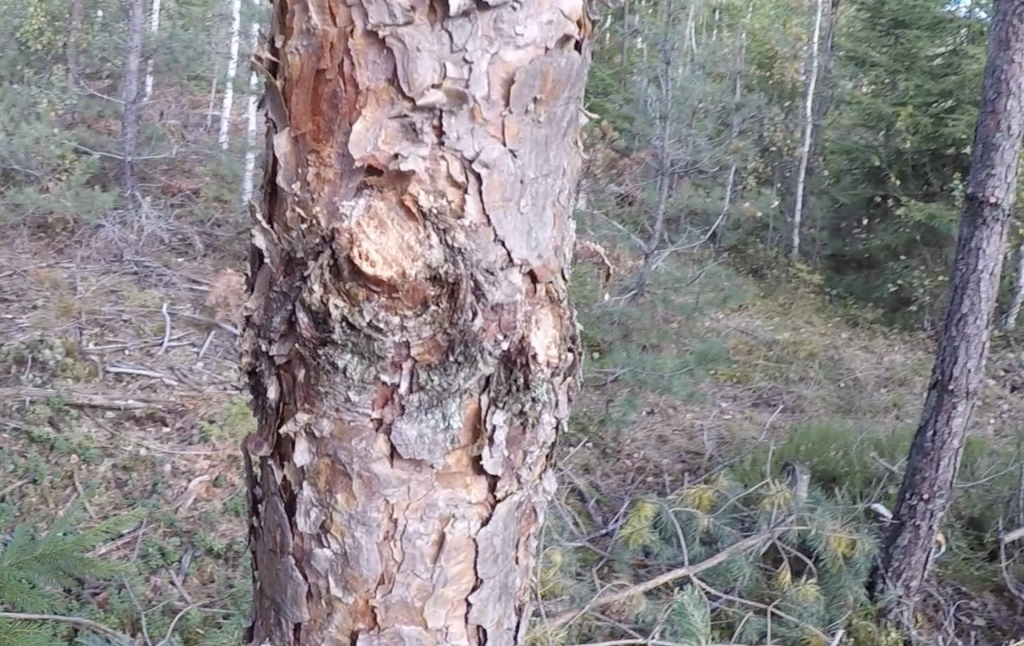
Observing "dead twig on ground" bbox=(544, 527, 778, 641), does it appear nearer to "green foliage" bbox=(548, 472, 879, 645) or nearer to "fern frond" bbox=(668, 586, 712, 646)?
"green foliage" bbox=(548, 472, 879, 645)

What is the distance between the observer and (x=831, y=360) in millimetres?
8844

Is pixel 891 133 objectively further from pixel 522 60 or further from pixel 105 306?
pixel 522 60

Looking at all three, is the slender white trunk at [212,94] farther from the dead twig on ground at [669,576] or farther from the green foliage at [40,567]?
the green foliage at [40,567]

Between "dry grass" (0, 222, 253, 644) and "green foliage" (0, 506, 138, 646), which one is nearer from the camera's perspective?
"green foliage" (0, 506, 138, 646)

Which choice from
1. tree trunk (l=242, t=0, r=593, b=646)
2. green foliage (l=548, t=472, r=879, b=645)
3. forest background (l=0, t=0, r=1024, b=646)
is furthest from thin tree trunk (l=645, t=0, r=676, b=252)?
tree trunk (l=242, t=0, r=593, b=646)

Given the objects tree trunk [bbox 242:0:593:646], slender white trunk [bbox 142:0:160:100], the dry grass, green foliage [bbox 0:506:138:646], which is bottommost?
the dry grass

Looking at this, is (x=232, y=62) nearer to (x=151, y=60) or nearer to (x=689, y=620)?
(x=151, y=60)

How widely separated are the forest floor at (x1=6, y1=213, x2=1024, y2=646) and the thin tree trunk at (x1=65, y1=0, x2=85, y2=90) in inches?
111

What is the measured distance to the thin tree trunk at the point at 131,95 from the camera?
309 inches

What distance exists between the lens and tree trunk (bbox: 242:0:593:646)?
39.3 inches

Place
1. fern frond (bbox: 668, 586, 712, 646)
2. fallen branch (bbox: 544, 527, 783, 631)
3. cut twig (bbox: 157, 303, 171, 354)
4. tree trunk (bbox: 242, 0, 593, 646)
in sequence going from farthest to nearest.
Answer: cut twig (bbox: 157, 303, 171, 354), fallen branch (bbox: 544, 527, 783, 631), fern frond (bbox: 668, 586, 712, 646), tree trunk (bbox: 242, 0, 593, 646)

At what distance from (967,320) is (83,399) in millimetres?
4817

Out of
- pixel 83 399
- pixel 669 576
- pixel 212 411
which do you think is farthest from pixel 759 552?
pixel 83 399

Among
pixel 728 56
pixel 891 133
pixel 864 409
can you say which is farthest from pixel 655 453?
pixel 891 133
